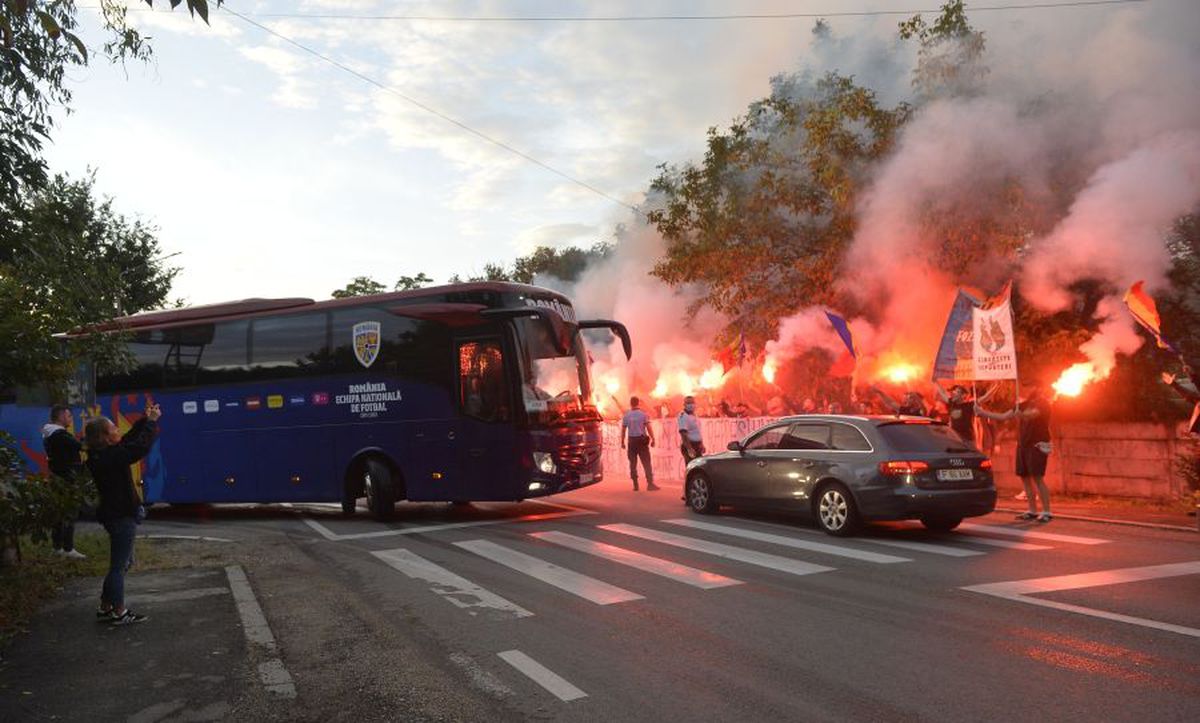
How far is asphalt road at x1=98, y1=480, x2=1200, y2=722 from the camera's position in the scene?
15.0 feet

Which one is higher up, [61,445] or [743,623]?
[61,445]

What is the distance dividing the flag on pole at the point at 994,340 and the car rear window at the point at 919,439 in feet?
11.0

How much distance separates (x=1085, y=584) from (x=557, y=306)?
27.3 feet

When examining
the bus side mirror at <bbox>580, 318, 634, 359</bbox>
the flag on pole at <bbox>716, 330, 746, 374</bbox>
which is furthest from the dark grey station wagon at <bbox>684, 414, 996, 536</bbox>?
the flag on pole at <bbox>716, 330, 746, 374</bbox>

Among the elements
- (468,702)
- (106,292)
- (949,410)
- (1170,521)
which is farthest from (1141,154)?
(106,292)

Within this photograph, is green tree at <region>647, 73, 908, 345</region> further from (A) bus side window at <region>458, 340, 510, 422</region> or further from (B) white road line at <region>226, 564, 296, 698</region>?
(B) white road line at <region>226, 564, 296, 698</region>

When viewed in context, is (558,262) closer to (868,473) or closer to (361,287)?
(361,287)

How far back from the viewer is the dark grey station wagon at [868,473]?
9.66 meters

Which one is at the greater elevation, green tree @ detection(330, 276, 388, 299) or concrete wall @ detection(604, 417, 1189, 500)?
green tree @ detection(330, 276, 388, 299)

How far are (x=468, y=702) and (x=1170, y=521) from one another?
33.0 feet

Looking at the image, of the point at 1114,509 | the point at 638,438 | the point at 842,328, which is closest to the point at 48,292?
the point at 638,438

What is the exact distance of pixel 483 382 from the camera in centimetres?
1228

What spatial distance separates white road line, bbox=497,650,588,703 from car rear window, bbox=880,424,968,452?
5.91m

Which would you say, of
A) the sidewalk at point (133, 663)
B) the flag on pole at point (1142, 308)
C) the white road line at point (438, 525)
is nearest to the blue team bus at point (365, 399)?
the white road line at point (438, 525)
